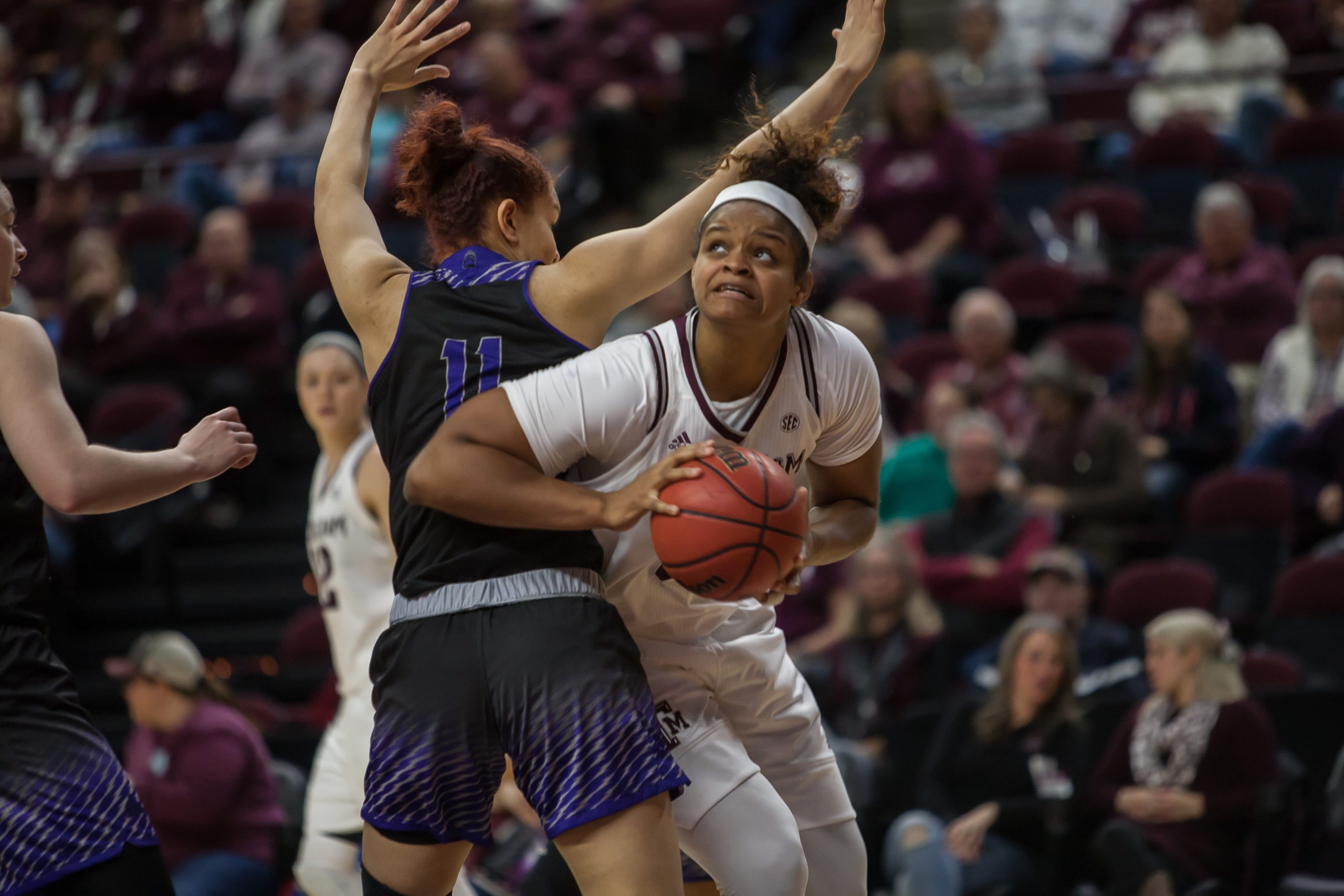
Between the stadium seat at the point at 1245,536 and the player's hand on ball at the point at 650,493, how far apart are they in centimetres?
500

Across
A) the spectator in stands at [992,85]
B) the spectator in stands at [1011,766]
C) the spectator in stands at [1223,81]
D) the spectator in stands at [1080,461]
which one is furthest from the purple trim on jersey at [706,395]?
the spectator in stands at [992,85]

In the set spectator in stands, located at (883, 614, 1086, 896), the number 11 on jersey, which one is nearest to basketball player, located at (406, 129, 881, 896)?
the number 11 on jersey

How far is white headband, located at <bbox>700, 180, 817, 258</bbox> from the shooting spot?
316 cm

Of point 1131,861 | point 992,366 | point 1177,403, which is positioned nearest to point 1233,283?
point 1177,403

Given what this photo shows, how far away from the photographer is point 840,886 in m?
3.54

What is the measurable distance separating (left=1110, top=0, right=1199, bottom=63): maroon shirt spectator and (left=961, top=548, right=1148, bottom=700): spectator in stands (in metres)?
5.55

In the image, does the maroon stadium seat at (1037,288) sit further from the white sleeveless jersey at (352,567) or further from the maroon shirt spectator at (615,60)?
the white sleeveless jersey at (352,567)

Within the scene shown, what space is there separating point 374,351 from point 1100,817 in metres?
3.55

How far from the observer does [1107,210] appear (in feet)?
31.4

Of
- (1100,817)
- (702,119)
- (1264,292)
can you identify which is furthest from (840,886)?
(702,119)

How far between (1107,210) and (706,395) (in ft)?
22.9

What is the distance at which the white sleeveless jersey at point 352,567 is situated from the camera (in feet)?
16.6

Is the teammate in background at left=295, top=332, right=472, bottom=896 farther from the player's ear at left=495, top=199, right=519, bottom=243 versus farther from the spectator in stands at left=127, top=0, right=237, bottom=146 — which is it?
the spectator in stands at left=127, top=0, right=237, bottom=146

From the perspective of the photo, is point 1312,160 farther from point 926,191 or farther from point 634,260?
point 634,260
